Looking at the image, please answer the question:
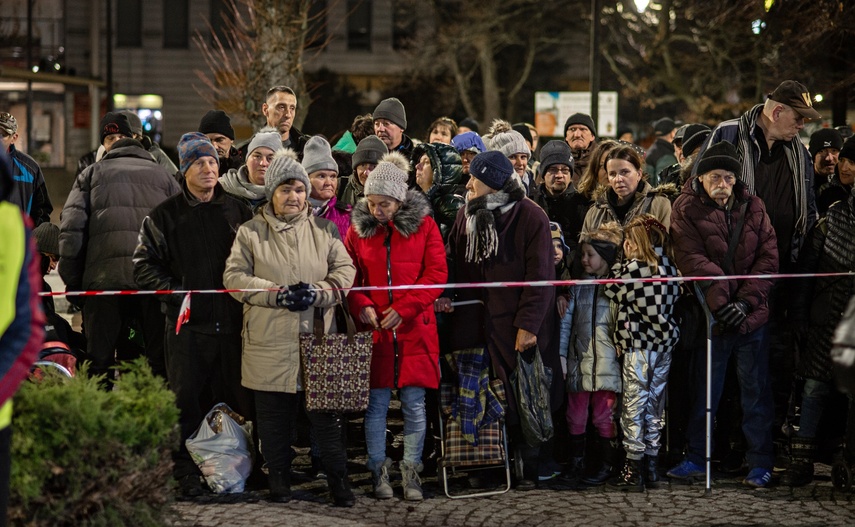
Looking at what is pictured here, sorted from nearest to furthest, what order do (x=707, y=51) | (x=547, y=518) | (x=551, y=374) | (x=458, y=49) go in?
(x=547, y=518) < (x=551, y=374) < (x=707, y=51) < (x=458, y=49)

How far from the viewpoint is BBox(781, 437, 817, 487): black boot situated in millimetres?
7480

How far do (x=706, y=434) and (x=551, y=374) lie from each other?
3.60ft

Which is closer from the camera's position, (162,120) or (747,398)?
(747,398)

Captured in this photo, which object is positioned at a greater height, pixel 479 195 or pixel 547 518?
pixel 479 195

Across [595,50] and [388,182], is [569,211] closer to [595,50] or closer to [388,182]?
[388,182]

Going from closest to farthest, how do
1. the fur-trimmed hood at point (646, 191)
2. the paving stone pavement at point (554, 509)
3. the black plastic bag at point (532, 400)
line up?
the paving stone pavement at point (554, 509), the black plastic bag at point (532, 400), the fur-trimmed hood at point (646, 191)

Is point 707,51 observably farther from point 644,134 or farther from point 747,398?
point 747,398

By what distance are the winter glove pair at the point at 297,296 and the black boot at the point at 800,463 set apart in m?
3.38

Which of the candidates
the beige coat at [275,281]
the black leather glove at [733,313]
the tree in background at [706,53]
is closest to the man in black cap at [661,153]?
the tree in background at [706,53]

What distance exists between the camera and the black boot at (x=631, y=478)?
7320 mm

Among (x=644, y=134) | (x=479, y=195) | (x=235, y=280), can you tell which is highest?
(x=644, y=134)

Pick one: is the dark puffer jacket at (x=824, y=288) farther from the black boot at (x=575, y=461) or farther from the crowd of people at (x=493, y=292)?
the black boot at (x=575, y=461)

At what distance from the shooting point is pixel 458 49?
40344mm

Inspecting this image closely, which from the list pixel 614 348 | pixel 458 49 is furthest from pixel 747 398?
pixel 458 49
